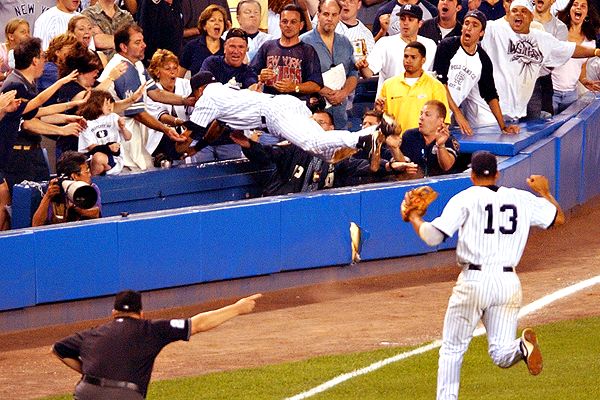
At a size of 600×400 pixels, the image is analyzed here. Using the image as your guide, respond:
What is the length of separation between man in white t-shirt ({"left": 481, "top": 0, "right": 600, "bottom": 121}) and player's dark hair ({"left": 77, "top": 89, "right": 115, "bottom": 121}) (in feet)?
15.3

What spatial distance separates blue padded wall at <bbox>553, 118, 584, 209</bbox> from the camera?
14.5 m

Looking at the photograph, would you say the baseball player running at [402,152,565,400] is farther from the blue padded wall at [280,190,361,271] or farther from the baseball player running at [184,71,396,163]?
the blue padded wall at [280,190,361,271]

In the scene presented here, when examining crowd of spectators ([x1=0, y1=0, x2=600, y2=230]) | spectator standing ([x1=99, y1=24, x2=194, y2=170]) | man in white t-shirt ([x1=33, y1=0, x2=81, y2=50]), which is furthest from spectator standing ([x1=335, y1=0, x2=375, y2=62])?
man in white t-shirt ([x1=33, y1=0, x2=81, y2=50])

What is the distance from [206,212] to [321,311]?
1293 millimetres

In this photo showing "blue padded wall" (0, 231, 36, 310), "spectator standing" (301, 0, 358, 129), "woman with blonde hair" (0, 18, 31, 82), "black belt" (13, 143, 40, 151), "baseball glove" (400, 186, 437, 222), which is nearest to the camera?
"baseball glove" (400, 186, 437, 222)

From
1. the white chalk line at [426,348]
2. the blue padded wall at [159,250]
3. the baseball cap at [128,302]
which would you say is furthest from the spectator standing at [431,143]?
the baseball cap at [128,302]

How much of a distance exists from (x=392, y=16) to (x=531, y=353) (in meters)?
7.88

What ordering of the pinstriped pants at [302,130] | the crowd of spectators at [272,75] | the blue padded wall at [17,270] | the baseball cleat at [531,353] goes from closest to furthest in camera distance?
the baseball cleat at [531,353] < the blue padded wall at [17,270] < the crowd of spectators at [272,75] < the pinstriped pants at [302,130]

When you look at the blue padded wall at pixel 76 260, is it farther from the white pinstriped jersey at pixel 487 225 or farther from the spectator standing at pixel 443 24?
the spectator standing at pixel 443 24

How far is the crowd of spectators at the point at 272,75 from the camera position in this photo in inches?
449

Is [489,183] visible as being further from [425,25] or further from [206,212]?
[425,25]

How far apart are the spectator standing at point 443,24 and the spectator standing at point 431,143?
2.14 metres

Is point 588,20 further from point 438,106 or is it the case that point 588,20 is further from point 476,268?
point 476,268

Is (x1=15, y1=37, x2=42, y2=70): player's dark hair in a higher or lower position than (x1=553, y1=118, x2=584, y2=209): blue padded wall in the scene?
higher
